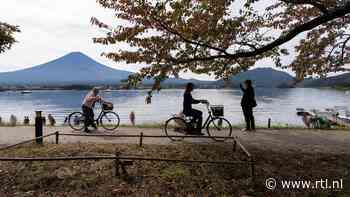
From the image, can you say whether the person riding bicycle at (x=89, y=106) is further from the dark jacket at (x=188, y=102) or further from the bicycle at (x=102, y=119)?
the dark jacket at (x=188, y=102)

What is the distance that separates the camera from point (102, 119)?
14.0 m

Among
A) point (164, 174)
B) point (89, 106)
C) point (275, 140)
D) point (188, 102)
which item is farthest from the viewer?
point (89, 106)

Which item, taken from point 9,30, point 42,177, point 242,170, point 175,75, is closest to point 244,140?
point 175,75

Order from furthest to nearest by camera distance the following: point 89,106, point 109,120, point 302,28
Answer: point 109,120 < point 89,106 < point 302,28

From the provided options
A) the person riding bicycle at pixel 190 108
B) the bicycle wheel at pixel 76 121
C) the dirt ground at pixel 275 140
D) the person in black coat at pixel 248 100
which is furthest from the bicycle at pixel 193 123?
the bicycle wheel at pixel 76 121

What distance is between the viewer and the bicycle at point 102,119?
1383 centimetres

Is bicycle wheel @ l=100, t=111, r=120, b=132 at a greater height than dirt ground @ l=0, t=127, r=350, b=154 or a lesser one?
greater

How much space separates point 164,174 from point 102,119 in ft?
25.6

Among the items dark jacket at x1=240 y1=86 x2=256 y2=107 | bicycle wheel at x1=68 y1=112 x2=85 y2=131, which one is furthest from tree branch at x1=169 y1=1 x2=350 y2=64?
bicycle wheel at x1=68 y1=112 x2=85 y2=131

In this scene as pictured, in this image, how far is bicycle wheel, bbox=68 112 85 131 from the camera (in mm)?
13805

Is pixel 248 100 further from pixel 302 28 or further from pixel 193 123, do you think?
pixel 302 28

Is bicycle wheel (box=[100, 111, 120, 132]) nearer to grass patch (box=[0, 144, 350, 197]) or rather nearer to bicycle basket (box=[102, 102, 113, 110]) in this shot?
bicycle basket (box=[102, 102, 113, 110])

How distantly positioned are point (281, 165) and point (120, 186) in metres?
3.83

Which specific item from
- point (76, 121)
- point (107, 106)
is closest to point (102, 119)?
point (107, 106)
